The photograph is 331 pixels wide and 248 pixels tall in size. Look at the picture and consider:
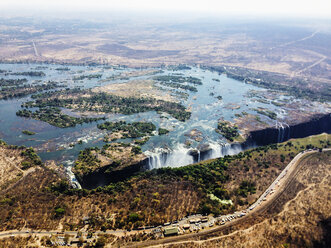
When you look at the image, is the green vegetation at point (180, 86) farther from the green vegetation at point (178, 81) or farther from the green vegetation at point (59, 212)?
the green vegetation at point (59, 212)

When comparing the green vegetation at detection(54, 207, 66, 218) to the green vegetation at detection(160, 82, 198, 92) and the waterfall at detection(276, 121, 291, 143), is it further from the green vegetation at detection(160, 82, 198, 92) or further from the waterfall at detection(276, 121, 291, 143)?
the green vegetation at detection(160, 82, 198, 92)

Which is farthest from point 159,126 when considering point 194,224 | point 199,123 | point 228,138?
point 194,224

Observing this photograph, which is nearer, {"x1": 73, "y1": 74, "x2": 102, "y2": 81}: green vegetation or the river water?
the river water

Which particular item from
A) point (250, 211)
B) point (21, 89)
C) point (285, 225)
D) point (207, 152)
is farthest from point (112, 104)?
point (285, 225)

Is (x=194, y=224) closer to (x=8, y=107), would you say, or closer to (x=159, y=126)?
(x=159, y=126)

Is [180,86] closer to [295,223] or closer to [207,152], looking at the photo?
[207,152]

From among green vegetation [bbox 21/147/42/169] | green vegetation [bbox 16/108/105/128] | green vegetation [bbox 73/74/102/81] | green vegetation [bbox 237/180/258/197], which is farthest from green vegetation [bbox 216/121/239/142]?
green vegetation [bbox 73/74/102/81]

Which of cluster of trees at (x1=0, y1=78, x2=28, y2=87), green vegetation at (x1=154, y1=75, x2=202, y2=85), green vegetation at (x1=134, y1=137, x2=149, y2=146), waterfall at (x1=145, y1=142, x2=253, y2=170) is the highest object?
cluster of trees at (x1=0, y1=78, x2=28, y2=87)
